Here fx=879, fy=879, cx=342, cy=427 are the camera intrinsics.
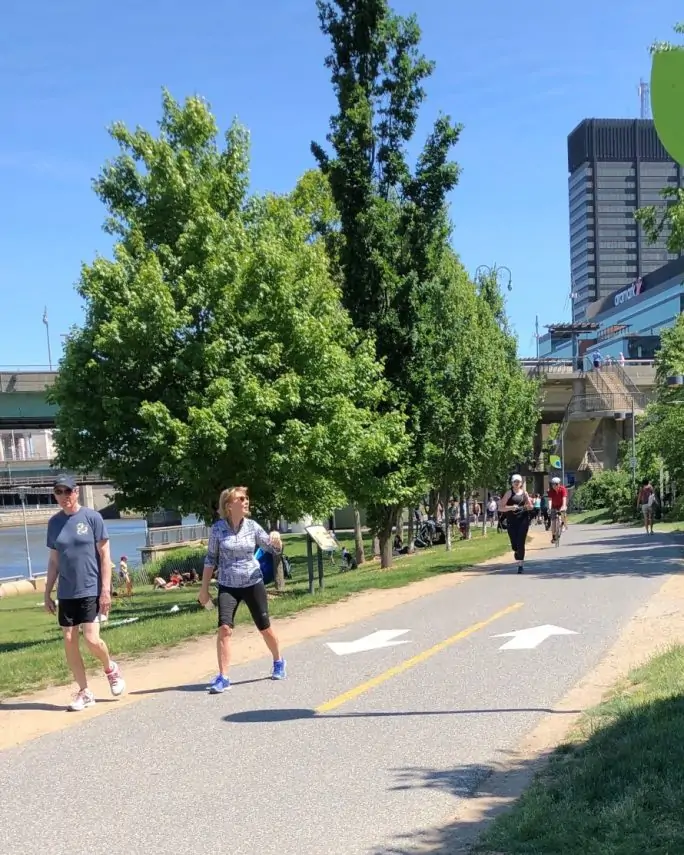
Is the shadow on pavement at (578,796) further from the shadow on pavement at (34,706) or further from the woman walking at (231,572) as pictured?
the shadow on pavement at (34,706)

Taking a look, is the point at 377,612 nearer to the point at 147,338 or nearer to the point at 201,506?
the point at 201,506

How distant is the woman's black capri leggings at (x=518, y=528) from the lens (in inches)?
622

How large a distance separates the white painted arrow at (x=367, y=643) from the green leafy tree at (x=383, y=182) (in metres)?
8.90

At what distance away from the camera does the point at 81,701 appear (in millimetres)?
7160

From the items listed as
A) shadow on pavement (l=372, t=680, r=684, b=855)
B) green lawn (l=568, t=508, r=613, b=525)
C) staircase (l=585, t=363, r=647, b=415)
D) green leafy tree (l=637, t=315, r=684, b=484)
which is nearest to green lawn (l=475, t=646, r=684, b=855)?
shadow on pavement (l=372, t=680, r=684, b=855)

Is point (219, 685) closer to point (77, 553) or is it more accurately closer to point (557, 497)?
point (77, 553)

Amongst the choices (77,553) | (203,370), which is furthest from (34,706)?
(203,370)

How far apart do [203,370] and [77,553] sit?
7.87 meters

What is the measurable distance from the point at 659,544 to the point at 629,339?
94670 millimetres

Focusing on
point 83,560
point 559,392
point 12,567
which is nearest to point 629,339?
point 559,392

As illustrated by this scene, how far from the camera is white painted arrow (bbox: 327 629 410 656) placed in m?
9.53

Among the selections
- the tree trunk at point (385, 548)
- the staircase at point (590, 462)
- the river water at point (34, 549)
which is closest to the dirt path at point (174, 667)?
the tree trunk at point (385, 548)

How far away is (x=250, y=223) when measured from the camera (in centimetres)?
1738

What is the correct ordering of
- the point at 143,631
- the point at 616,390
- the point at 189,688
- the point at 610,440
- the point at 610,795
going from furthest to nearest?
the point at 610,440, the point at 616,390, the point at 143,631, the point at 189,688, the point at 610,795
